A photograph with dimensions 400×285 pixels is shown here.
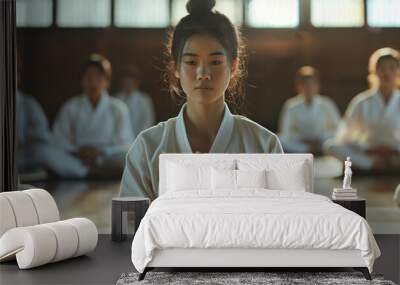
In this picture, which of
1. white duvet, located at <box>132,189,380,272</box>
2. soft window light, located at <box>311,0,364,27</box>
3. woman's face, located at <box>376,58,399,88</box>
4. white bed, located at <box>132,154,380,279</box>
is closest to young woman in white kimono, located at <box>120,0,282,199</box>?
soft window light, located at <box>311,0,364,27</box>

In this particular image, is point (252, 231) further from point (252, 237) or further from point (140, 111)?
point (140, 111)

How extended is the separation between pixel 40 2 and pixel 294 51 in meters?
2.98

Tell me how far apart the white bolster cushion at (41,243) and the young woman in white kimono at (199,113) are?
1.85m

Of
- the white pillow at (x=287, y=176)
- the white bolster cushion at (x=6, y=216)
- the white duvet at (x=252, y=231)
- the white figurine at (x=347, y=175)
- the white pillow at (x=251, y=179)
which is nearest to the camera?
the white duvet at (x=252, y=231)

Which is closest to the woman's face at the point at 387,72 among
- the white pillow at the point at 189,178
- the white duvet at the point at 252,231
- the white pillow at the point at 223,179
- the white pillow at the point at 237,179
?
the white pillow at the point at 237,179

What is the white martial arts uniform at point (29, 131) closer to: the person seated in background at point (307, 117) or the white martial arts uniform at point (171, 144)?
the white martial arts uniform at point (171, 144)

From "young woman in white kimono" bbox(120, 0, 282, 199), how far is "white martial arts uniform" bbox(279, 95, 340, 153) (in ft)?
0.56

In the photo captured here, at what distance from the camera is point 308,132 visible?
7.18m

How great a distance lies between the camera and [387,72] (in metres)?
7.19

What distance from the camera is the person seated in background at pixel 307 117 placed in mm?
7164

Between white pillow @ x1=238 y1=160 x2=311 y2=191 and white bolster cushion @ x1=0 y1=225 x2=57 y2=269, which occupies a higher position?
white pillow @ x1=238 y1=160 x2=311 y2=191

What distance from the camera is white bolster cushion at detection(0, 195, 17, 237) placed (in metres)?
5.25

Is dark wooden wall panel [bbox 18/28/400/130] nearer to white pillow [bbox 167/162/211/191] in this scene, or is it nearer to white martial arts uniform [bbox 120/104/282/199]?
white martial arts uniform [bbox 120/104/282/199]

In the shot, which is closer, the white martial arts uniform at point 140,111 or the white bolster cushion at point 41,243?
the white bolster cushion at point 41,243
